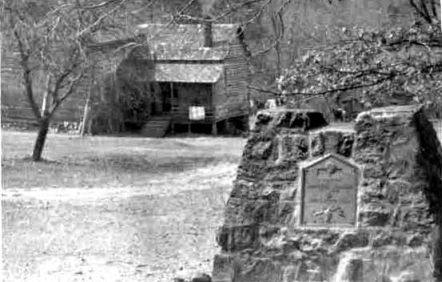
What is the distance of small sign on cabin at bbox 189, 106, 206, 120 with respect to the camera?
39.0 feet

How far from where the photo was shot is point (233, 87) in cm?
982

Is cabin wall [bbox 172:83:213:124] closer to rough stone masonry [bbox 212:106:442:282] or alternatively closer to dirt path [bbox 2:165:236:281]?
dirt path [bbox 2:165:236:281]

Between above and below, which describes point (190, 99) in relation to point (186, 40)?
below

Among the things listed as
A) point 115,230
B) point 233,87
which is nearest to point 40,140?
point 233,87

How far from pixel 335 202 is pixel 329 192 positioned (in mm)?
55

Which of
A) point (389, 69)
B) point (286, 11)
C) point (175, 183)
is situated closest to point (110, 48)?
point (175, 183)

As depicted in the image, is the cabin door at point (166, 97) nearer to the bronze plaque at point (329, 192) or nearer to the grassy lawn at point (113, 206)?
the grassy lawn at point (113, 206)

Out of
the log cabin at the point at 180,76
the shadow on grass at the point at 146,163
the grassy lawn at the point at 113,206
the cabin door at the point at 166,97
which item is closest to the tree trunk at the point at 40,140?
the grassy lawn at the point at 113,206

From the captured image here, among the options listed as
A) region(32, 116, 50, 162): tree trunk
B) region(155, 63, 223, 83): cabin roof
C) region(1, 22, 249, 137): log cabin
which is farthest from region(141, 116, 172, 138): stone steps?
region(32, 116, 50, 162): tree trunk

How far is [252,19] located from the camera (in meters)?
6.11

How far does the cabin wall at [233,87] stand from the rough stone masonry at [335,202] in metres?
3.24

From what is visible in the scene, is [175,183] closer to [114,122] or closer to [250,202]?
[114,122]

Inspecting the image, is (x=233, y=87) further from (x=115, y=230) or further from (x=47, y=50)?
(x=47, y=50)

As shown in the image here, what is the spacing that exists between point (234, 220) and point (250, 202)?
0.41ft
